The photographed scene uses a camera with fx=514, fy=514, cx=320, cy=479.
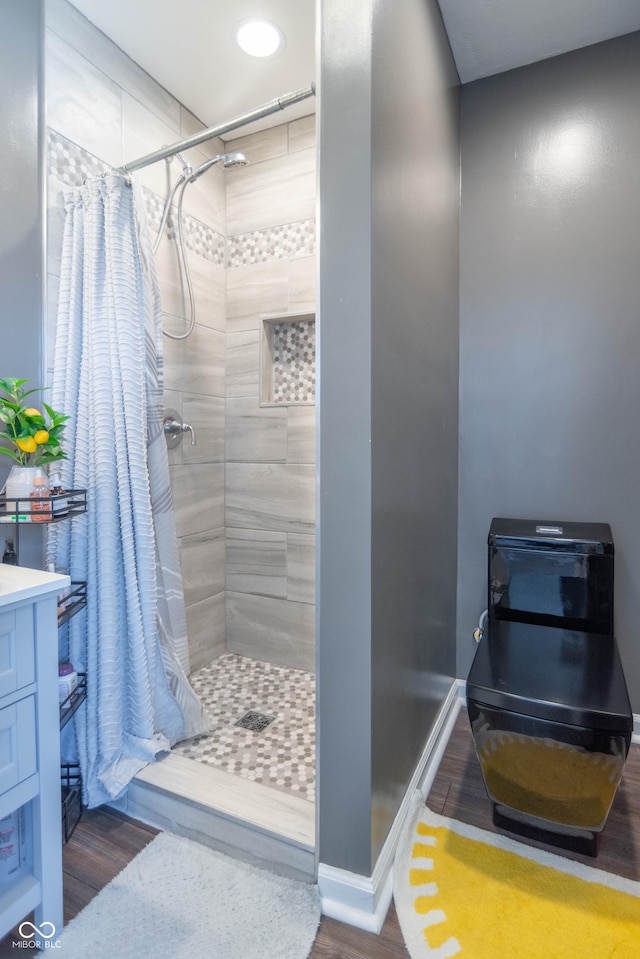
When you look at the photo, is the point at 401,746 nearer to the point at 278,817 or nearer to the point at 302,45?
the point at 278,817

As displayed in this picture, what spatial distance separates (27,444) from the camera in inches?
55.4

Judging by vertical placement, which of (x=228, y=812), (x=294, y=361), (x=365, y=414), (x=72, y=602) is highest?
(x=294, y=361)

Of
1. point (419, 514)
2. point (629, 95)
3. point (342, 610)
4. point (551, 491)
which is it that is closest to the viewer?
point (342, 610)

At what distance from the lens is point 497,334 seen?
2.16m

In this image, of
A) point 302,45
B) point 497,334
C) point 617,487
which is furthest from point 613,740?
point 302,45

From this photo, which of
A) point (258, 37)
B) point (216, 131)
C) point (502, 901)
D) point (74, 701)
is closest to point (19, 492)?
point (74, 701)

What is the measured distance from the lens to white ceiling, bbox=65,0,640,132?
5.86 ft

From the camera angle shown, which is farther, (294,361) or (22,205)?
(294,361)

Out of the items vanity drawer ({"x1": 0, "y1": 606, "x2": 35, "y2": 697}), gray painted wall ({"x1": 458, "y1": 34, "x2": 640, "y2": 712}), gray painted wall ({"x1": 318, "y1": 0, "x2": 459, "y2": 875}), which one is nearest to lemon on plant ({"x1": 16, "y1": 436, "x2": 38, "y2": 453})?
vanity drawer ({"x1": 0, "y1": 606, "x2": 35, "y2": 697})

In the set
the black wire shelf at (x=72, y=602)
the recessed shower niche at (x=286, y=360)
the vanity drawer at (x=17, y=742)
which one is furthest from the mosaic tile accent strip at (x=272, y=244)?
the vanity drawer at (x=17, y=742)

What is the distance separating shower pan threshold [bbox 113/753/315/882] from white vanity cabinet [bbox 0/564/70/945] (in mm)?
379

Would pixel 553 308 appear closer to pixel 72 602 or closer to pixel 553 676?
pixel 553 676

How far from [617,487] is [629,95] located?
4.78 ft

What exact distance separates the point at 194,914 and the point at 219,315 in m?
2.30
